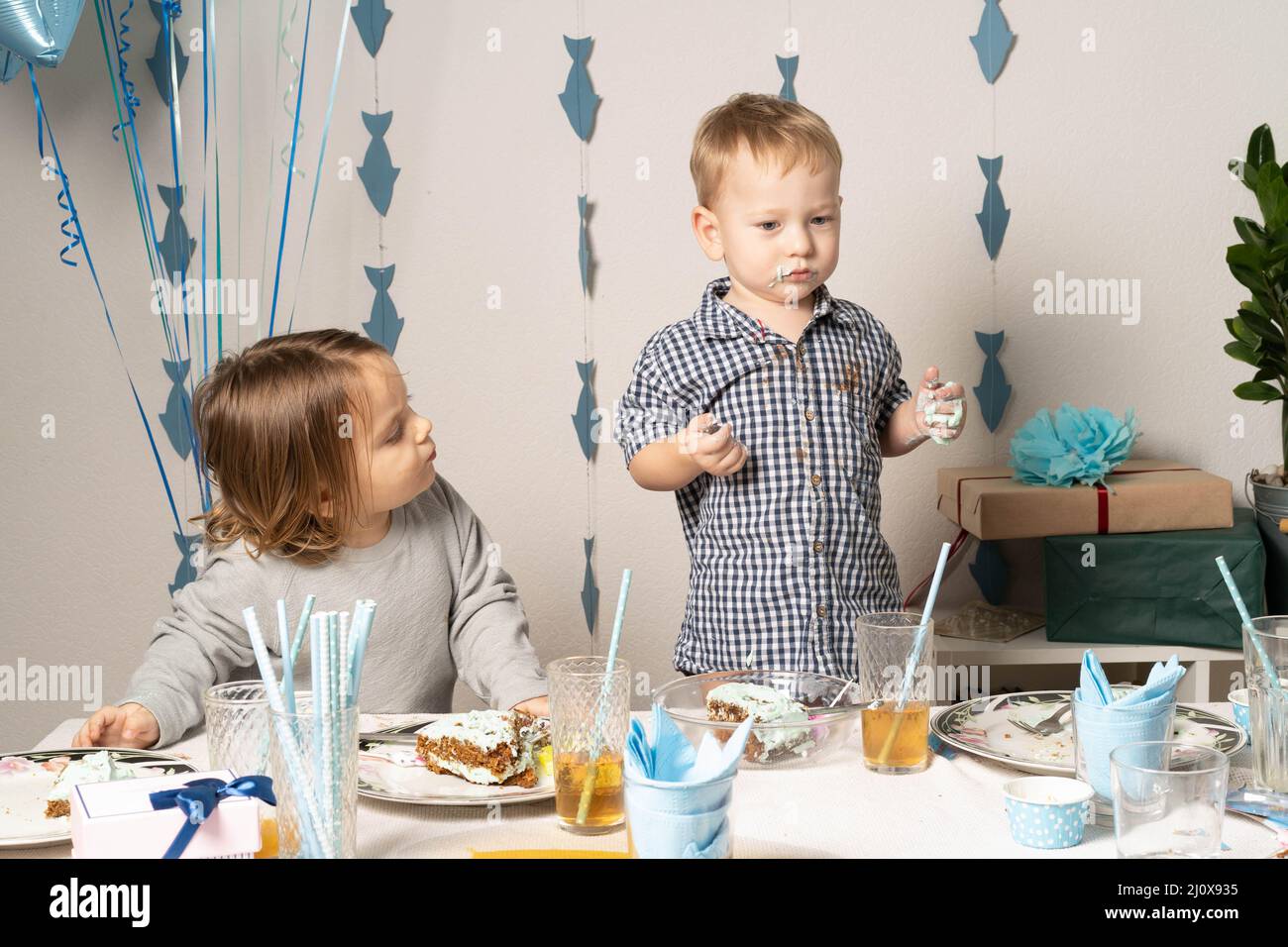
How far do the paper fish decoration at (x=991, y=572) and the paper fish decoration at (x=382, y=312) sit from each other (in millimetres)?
1296

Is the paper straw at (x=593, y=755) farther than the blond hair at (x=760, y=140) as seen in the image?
No

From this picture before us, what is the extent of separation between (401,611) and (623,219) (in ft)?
4.07

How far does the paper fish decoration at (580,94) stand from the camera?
2561mm

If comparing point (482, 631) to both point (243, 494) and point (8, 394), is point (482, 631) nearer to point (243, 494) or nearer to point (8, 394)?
point (243, 494)

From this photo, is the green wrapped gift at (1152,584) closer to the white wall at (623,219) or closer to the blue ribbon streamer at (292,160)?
the white wall at (623,219)

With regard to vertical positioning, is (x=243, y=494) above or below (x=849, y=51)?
below

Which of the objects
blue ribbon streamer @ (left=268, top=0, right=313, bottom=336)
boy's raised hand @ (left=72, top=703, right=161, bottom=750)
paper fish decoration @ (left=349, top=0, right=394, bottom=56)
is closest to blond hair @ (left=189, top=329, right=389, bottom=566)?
boy's raised hand @ (left=72, top=703, right=161, bottom=750)

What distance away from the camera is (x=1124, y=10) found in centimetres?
254

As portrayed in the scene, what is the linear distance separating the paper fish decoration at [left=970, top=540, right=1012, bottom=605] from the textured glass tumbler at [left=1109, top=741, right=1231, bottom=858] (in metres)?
1.75

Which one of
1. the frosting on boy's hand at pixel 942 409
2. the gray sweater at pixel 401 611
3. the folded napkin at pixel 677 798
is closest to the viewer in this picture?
the folded napkin at pixel 677 798

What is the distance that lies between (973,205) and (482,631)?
1.50m


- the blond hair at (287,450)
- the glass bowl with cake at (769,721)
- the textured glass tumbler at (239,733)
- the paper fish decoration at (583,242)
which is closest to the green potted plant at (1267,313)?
the paper fish decoration at (583,242)

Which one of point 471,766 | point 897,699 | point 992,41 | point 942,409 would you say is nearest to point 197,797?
point 471,766
